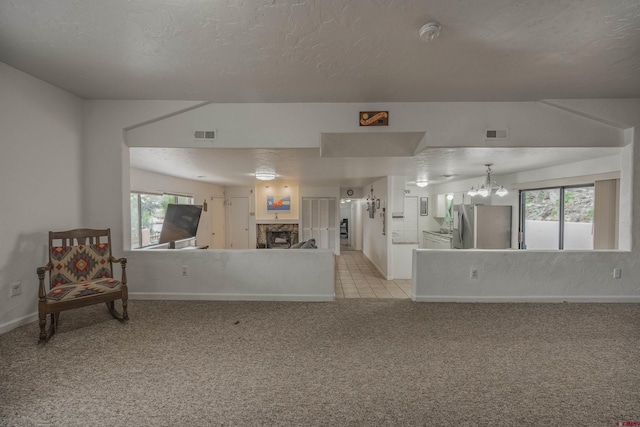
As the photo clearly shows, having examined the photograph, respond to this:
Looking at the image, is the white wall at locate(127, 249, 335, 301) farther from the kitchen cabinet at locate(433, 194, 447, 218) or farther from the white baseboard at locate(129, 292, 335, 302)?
the kitchen cabinet at locate(433, 194, 447, 218)

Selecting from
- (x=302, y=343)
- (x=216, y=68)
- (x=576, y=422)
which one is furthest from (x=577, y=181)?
(x=216, y=68)

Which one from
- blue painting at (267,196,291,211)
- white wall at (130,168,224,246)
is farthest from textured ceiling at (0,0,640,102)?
blue painting at (267,196,291,211)

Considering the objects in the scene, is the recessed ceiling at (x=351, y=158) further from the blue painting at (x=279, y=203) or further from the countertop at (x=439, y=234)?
the blue painting at (x=279, y=203)

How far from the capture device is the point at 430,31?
184cm

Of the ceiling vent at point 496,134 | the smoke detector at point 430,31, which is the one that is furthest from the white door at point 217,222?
the smoke detector at point 430,31

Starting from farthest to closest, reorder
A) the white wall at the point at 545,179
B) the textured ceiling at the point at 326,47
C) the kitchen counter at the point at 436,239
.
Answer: the kitchen counter at the point at 436,239
the white wall at the point at 545,179
the textured ceiling at the point at 326,47

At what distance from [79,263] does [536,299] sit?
5.58m

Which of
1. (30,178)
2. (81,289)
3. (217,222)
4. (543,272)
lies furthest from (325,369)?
(217,222)

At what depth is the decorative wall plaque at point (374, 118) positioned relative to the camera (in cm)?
320

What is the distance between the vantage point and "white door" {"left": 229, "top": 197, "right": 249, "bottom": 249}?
29.7 feet

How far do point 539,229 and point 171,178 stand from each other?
8.38 meters

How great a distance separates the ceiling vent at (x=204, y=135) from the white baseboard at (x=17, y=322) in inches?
103

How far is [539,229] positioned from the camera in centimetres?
540

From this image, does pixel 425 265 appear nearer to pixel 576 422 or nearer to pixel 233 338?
pixel 576 422
